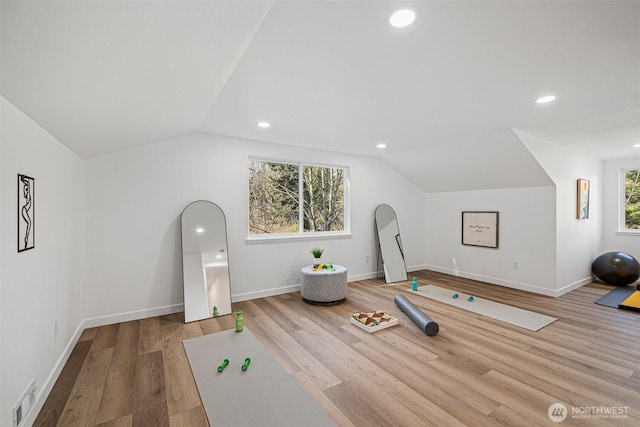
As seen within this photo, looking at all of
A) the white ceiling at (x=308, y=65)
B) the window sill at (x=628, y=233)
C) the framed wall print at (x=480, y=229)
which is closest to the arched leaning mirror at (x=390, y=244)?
the framed wall print at (x=480, y=229)

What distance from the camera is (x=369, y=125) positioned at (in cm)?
359

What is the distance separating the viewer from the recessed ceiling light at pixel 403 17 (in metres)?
1.53

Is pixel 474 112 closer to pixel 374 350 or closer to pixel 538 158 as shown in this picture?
pixel 538 158

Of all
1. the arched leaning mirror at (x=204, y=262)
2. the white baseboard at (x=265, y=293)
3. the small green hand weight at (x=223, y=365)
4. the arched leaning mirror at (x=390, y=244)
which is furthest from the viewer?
the arched leaning mirror at (x=390, y=244)

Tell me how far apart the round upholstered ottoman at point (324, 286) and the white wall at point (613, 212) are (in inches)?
217

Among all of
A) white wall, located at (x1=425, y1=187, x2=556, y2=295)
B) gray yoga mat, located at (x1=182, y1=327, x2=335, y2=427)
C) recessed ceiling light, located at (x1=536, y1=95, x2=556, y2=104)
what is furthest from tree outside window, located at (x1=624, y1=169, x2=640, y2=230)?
gray yoga mat, located at (x1=182, y1=327, x2=335, y2=427)

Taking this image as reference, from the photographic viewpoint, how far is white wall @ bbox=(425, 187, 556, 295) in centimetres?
439

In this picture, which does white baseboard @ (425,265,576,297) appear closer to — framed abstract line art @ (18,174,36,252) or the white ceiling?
the white ceiling

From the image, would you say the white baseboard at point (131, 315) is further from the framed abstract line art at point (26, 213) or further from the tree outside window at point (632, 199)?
the tree outside window at point (632, 199)

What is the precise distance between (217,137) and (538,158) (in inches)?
175

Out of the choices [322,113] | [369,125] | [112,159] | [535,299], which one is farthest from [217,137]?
[535,299]

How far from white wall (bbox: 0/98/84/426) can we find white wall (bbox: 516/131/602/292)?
4.77 m

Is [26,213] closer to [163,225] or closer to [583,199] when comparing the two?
[163,225]

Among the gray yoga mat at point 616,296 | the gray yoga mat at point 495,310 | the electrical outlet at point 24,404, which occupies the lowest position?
the gray yoga mat at point 616,296
